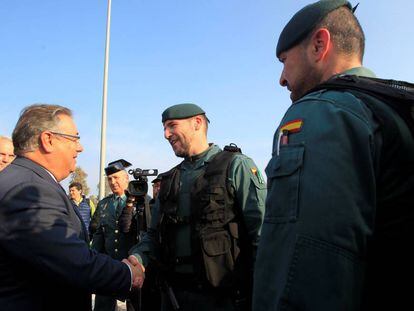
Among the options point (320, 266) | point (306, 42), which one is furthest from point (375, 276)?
point (306, 42)

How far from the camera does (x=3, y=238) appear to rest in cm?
185

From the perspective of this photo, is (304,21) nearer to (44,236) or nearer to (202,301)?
(44,236)

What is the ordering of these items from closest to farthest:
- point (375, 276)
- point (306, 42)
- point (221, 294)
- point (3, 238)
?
1. point (375, 276)
2. point (306, 42)
3. point (3, 238)
4. point (221, 294)

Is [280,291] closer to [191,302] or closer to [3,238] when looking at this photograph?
[3,238]

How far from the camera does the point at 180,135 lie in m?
3.54

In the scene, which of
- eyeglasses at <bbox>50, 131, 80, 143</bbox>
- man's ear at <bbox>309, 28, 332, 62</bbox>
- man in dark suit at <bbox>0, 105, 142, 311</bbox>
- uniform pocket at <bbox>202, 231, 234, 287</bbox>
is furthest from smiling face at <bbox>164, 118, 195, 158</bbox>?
man's ear at <bbox>309, 28, 332, 62</bbox>

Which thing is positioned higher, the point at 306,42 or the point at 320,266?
the point at 306,42

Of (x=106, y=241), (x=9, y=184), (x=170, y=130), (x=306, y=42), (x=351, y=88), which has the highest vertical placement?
(x=306, y=42)

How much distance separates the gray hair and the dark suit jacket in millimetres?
113

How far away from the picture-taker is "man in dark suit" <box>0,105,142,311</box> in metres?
1.88

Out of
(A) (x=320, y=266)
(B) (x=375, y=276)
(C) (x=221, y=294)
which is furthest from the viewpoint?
(C) (x=221, y=294)

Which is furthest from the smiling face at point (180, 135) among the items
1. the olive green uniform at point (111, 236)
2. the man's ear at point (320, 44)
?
the olive green uniform at point (111, 236)

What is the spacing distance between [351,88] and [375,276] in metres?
0.54

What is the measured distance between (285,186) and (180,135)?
255 cm
